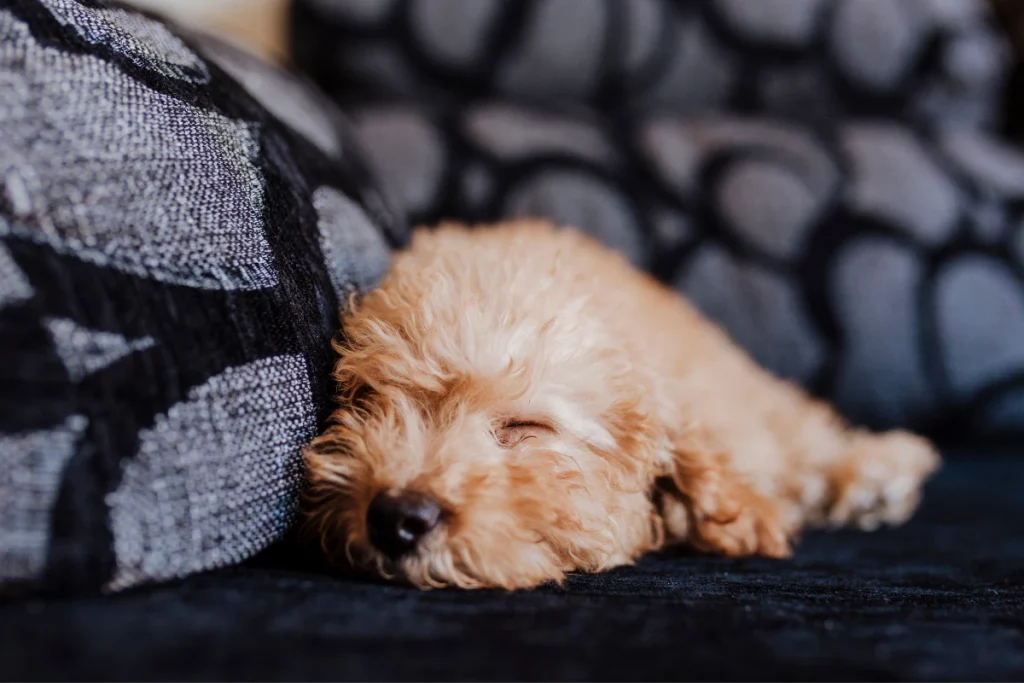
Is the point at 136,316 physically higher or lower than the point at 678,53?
lower

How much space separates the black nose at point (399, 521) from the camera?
2.77 ft

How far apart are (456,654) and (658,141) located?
155cm

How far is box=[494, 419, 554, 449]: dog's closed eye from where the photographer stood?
39.4 inches

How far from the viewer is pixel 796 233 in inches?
73.4

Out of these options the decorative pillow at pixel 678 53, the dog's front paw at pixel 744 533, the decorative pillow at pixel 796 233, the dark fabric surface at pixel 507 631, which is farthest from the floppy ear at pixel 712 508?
the decorative pillow at pixel 678 53

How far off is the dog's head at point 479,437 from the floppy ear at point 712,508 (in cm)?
4

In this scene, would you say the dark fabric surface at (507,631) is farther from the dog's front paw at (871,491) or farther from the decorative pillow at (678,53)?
the decorative pillow at (678,53)

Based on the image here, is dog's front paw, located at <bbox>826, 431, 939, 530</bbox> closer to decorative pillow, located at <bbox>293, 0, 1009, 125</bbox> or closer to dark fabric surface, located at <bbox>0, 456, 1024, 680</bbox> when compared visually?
dark fabric surface, located at <bbox>0, 456, 1024, 680</bbox>

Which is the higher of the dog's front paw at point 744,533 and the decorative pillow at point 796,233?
the decorative pillow at point 796,233

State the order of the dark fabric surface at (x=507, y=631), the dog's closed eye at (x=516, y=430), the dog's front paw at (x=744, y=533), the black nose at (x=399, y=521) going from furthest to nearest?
the dog's front paw at (x=744, y=533), the dog's closed eye at (x=516, y=430), the black nose at (x=399, y=521), the dark fabric surface at (x=507, y=631)

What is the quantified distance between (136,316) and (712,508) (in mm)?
740

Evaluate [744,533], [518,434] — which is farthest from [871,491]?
[518,434]

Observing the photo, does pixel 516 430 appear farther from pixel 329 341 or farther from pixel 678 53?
pixel 678 53

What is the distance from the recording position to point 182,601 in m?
0.67
